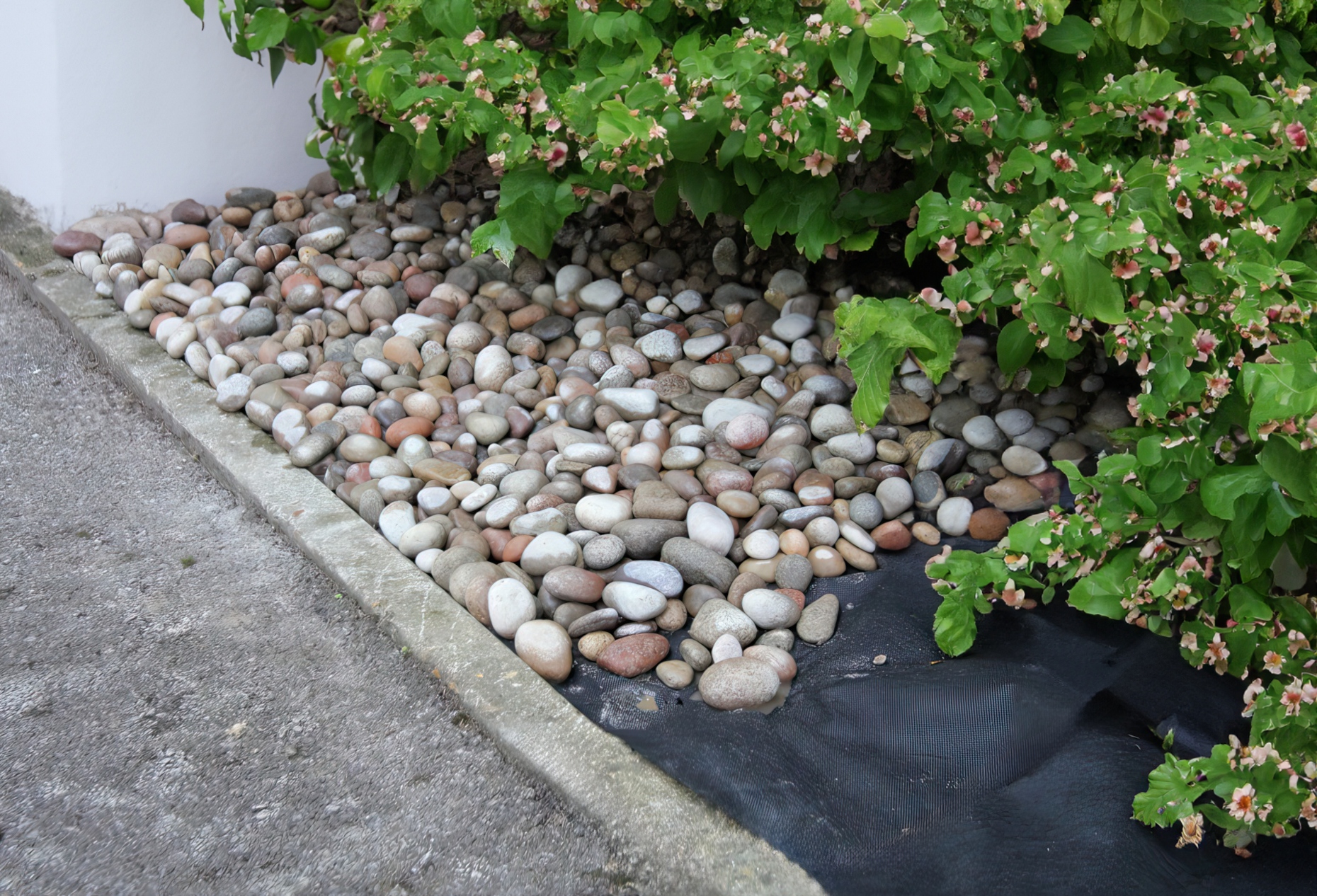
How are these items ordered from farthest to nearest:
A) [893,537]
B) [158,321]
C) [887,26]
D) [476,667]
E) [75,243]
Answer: [75,243], [158,321], [893,537], [476,667], [887,26]

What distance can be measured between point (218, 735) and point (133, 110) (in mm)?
2252

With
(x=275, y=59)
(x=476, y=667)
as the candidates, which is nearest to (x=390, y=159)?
(x=275, y=59)

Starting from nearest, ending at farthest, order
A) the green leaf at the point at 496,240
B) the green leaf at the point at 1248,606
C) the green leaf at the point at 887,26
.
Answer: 1. the green leaf at the point at 1248,606
2. the green leaf at the point at 887,26
3. the green leaf at the point at 496,240

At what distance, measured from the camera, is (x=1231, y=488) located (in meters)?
1.37

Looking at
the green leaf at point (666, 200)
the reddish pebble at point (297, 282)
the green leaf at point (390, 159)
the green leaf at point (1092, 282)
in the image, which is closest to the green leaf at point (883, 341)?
the green leaf at point (1092, 282)

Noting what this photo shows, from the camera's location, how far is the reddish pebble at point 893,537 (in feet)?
6.53

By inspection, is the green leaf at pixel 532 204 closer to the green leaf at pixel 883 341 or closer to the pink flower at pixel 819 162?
the pink flower at pixel 819 162

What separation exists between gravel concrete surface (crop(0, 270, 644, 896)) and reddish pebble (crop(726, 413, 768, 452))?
851mm

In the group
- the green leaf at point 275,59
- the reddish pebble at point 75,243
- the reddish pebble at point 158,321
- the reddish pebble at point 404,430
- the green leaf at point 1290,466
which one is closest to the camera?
the green leaf at point 1290,466

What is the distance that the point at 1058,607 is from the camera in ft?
5.86

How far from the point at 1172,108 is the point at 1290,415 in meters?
0.77

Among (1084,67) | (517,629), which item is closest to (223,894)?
(517,629)

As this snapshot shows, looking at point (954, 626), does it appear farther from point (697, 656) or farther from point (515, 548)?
point (515, 548)

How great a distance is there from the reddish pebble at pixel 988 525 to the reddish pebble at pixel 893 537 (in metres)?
0.13
